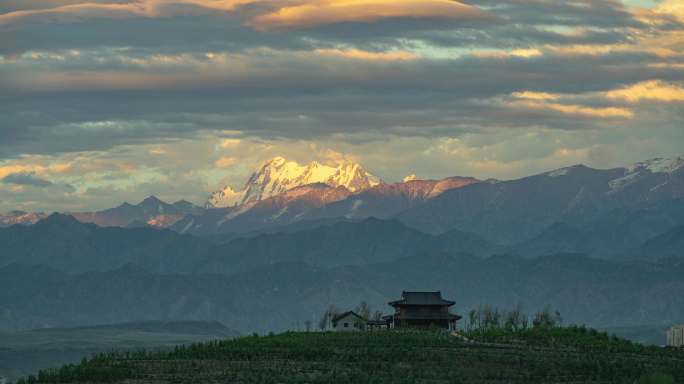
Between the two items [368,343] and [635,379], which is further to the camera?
[368,343]

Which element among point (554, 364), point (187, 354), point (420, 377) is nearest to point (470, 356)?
point (554, 364)

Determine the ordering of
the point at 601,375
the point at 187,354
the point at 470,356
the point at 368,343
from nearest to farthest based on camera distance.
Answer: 1. the point at 601,375
2. the point at 470,356
3. the point at 187,354
4. the point at 368,343

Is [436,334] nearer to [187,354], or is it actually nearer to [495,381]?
[187,354]

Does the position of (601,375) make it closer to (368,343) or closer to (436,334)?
(368,343)

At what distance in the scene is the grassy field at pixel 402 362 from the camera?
127m

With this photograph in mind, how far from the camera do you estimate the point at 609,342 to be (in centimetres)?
17050

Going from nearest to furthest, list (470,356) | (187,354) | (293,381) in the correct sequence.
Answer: (293,381), (470,356), (187,354)

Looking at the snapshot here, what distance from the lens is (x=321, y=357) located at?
148 meters

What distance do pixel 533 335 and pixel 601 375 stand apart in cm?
4438

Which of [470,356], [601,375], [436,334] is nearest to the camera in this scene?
[601,375]

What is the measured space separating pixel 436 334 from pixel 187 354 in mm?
40996

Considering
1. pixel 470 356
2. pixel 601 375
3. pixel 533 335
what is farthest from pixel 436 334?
pixel 601 375

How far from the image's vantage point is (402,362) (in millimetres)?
140750

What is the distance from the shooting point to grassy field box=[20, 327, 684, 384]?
126812mm
